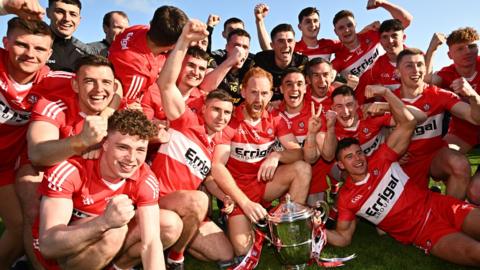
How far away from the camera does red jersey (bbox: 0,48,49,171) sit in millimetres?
3629

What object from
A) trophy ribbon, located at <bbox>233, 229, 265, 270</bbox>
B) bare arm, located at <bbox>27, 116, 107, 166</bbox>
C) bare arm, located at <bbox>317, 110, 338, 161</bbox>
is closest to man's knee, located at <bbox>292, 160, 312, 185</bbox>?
bare arm, located at <bbox>317, 110, 338, 161</bbox>

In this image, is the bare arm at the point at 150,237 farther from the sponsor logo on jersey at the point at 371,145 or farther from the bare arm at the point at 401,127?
the sponsor logo on jersey at the point at 371,145

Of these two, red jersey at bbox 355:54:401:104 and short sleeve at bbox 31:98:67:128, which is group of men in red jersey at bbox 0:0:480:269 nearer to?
short sleeve at bbox 31:98:67:128

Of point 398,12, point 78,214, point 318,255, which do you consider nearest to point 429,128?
A: point 318,255

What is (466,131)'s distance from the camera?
221 inches

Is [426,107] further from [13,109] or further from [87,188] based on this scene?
[13,109]

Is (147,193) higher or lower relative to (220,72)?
lower

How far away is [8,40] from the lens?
3.57 meters

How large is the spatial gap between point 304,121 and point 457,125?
2398 millimetres

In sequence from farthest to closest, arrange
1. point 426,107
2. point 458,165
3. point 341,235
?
point 426,107, point 458,165, point 341,235

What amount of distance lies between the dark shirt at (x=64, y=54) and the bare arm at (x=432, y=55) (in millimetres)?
5021

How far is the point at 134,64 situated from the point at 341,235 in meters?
2.89

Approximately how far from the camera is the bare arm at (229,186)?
378 centimetres

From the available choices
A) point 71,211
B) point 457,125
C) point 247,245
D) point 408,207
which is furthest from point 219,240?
point 457,125
